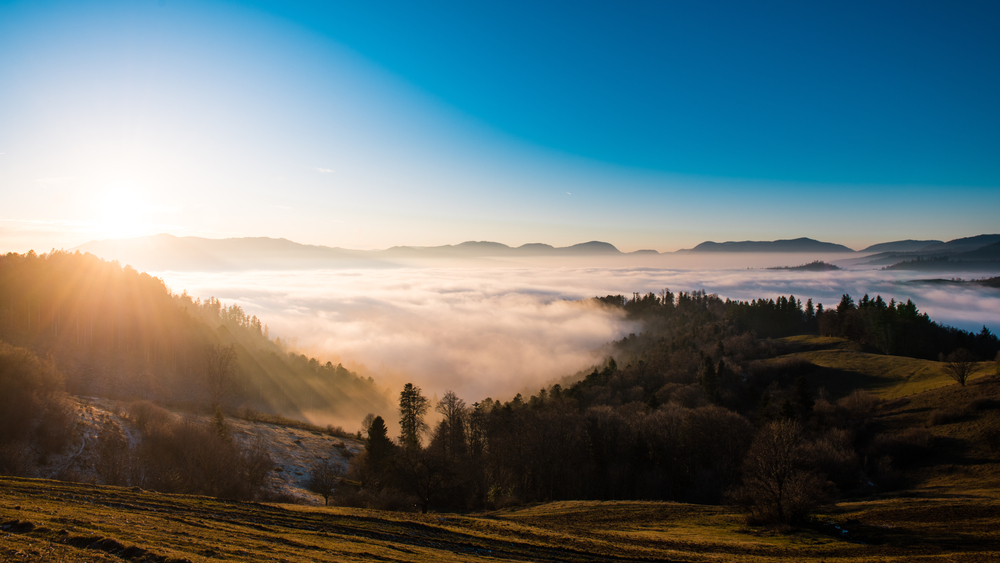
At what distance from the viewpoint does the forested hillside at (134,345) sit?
9175 cm

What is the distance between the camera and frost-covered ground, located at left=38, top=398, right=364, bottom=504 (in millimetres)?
44781

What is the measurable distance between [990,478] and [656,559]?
5090cm

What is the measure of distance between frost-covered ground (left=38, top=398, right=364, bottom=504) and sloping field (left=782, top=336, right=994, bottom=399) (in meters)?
103

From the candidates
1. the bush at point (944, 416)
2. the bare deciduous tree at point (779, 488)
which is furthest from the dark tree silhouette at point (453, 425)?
the bush at point (944, 416)

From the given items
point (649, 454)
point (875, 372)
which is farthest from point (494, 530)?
point (875, 372)

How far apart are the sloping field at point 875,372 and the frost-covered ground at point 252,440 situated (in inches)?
4041

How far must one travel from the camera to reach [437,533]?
26.5 meters

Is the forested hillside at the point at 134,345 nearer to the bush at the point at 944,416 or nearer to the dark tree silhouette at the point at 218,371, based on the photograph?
the dark tree silhouette at the point at 218,371

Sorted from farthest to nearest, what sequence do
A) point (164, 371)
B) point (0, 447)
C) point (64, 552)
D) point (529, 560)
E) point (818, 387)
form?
point (164, 371)
point (818, 387)
point (0, 447)
point (529, 560)
point (64, 552)

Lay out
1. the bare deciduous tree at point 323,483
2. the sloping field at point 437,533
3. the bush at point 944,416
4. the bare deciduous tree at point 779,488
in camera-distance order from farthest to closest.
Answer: the bush at point 944,416
the bare deciduous tree at point 323,483
the bare deciduous tree at point 779,488
the sloping field at point 437,533

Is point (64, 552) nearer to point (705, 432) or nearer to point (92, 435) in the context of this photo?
point (92, 435)

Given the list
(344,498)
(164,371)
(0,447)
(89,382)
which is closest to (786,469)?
(344,498)

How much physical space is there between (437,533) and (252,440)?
172ft

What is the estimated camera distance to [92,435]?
50.9 metres
